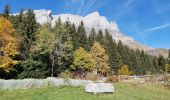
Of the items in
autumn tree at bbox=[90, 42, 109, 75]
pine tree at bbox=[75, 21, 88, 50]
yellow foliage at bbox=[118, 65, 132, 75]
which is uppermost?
pine tree at bbox=[75, 21, 88, 50]

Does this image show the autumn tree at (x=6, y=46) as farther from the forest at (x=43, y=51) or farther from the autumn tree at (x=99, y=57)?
the autumn tree at (x=99, y=57)

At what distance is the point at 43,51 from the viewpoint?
69.1 metres

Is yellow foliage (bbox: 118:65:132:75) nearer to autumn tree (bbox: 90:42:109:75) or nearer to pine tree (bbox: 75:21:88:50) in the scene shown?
autumn tree (bbox: 90:42:109:75)

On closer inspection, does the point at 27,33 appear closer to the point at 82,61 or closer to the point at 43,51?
the point at 43,51

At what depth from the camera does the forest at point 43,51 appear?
5741 cm

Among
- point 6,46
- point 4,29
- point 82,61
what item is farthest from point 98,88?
point 82,61

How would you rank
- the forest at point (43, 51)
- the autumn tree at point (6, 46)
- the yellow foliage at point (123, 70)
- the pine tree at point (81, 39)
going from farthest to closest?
the yellow foliage at point (123, 70)
the pine tree at point (81, 39)
the forest at point (43, 51)
the autumn tree at point (6, 46)

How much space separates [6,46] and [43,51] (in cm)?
1368

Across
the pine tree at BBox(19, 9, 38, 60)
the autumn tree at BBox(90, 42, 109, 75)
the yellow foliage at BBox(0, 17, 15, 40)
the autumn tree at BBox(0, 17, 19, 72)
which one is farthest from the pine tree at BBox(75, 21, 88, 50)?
the autumn tree at BBox(0, 17, 19, 72)

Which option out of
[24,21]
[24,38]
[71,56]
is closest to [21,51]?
[24,38]

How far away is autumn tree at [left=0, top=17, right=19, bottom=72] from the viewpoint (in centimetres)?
5597

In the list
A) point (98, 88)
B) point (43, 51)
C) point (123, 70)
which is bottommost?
point (98, 88)

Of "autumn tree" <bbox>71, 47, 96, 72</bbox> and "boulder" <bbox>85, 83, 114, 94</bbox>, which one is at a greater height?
"autumn tree" <bbox>71, 47, 96, 72</bbox>

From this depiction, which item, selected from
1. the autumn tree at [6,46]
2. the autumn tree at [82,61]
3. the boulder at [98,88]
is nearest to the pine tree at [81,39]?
the autumn tree at [82,61]
